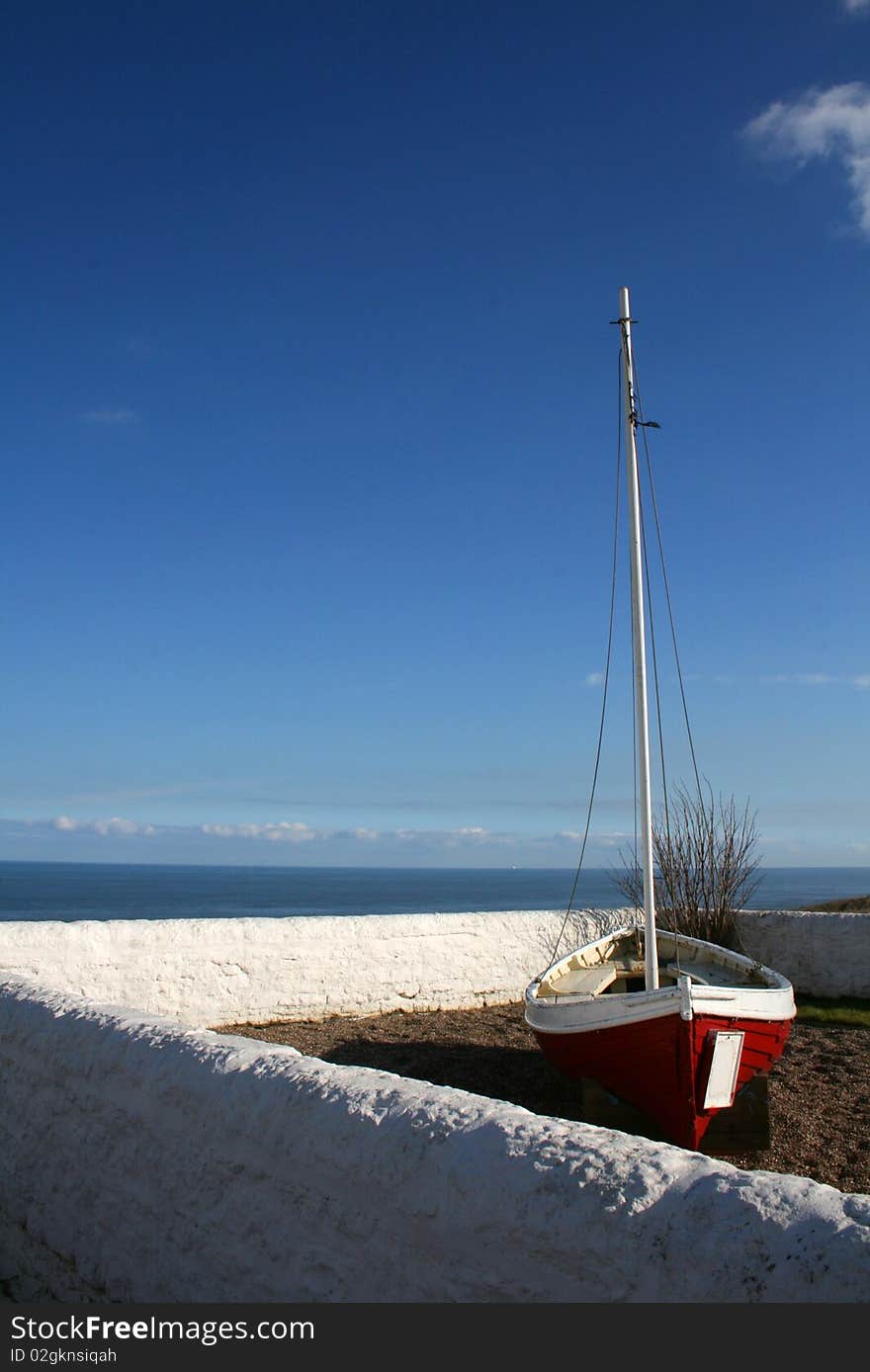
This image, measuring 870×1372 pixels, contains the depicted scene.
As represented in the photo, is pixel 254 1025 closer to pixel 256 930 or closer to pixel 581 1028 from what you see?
pixel 256 930

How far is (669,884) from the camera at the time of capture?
49.7ft

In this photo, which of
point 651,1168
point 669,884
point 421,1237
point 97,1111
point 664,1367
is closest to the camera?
point 664,1367

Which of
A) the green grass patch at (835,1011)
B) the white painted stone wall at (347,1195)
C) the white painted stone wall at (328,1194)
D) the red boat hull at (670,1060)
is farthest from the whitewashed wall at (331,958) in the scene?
the red boat hull at (670,1060)

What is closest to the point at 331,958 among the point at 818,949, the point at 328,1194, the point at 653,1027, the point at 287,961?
the point at 287,961

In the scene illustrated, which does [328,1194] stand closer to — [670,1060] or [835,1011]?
[670,1060]

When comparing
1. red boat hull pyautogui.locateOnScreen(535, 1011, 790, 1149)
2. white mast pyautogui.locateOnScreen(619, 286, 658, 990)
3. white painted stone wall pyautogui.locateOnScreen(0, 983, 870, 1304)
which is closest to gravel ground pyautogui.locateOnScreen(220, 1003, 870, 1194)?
red boat hull pyautogui.locateOnScreen(535, 1011, 790, 1149)

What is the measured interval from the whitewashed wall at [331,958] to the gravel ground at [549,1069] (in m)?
0.24

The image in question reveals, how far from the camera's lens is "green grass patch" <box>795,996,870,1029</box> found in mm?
10930

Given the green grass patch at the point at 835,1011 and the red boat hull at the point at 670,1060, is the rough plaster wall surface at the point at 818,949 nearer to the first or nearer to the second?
the green grass patch at the point at 835,1011

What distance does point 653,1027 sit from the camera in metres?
6.39

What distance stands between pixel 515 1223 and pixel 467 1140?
315 mm

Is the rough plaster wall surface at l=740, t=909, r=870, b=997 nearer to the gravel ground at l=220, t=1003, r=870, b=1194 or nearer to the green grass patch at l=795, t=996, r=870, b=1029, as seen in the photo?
the green grass patch at l=795, t=996, r=870, b=1029

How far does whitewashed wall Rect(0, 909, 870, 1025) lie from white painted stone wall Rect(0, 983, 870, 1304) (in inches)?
141

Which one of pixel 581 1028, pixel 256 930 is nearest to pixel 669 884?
pixel 256 930
